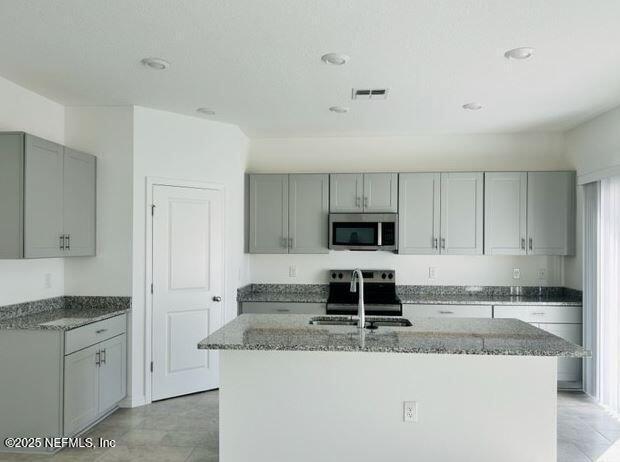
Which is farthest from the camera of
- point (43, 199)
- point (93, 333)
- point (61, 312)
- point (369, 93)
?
point (61, 312)

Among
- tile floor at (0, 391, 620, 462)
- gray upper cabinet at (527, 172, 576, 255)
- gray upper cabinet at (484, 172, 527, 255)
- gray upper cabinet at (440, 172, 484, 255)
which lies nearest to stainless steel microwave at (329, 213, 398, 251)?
gray upper cabinet at (440, 172, 484, 255)

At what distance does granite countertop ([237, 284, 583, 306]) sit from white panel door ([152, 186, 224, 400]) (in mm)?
460

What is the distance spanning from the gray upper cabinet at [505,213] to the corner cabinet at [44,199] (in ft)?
12.4

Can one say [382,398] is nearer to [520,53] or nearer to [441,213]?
[520,53]

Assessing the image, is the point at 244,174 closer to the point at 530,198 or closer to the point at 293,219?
the point at 293,219

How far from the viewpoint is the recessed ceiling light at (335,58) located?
9.05 ft

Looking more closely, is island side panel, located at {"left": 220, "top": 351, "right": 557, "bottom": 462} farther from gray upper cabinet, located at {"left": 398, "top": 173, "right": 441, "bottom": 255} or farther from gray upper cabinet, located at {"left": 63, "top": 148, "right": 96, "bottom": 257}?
gray upper cabinet, located at {"left": 398, "top": 173, "right": 441, "bottom": 255}

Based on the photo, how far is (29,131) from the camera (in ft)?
11.6

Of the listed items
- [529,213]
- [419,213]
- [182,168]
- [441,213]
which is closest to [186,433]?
[182,168]

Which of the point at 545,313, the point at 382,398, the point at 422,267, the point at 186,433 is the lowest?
the point at 186,433

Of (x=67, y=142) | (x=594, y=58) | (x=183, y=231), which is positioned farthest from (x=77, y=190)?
(x=594, y=58)

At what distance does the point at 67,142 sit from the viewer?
12.9 feet

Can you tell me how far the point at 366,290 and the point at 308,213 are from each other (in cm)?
106

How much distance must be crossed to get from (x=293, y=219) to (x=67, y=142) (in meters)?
2.24
